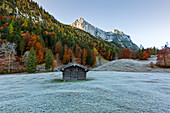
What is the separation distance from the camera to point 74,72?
641 inches

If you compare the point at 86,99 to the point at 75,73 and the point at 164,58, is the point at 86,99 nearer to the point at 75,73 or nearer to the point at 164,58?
the point at 75,73

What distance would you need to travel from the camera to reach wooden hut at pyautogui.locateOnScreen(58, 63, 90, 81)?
15977 mm

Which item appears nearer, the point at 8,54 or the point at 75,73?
the point at 75,73

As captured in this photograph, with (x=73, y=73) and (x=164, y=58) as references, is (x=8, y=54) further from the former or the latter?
(x=164, y=58)

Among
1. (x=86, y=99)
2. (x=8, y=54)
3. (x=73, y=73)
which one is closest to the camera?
(x=86, y=99)

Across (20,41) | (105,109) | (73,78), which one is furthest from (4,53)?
(105,109)

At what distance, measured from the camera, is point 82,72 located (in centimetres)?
1658

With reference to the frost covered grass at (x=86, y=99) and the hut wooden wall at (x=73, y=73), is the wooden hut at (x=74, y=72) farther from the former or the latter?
the frost covered grass at (x=86, y=99)

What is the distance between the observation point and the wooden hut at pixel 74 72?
1598 centimetres

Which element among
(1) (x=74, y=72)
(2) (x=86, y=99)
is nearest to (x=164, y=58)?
(1) (x=74, y=72)

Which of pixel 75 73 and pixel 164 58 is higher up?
pixel 164 58

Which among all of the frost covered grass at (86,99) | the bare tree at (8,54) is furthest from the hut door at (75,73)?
the bare tree at (8,54)

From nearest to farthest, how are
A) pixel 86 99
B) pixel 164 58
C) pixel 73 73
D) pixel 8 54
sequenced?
pixel 86 99 → pixel 73 73 → pixel 8 54 → pixel 164 58

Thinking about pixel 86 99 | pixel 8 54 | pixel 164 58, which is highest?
pixel 8 54
